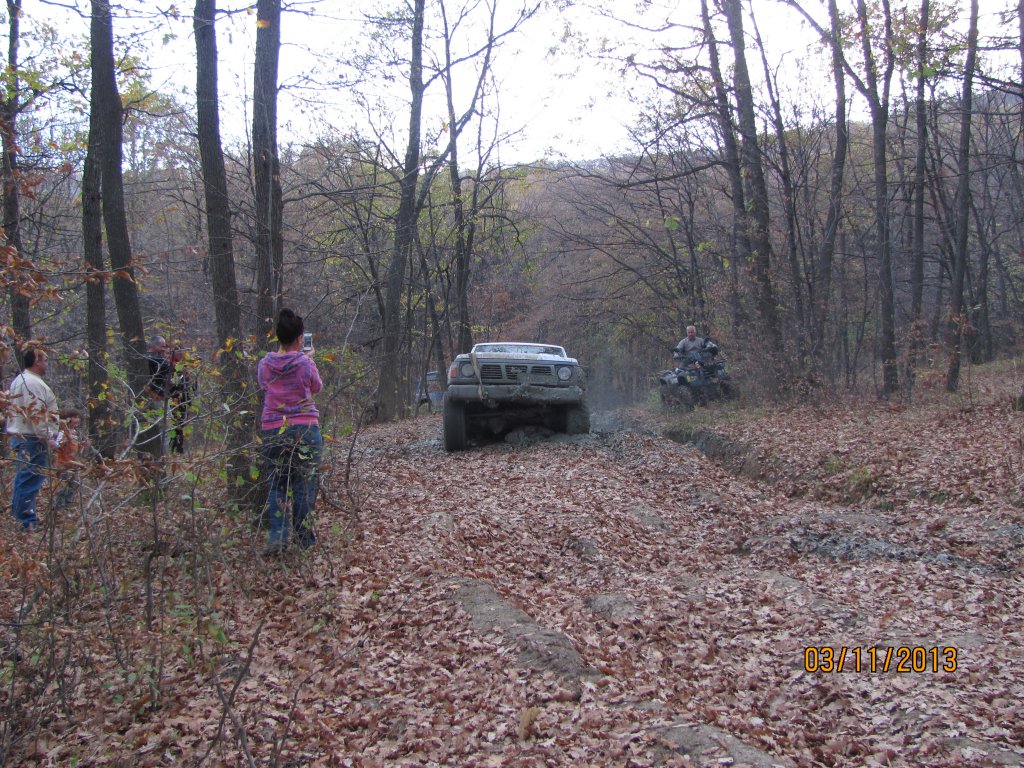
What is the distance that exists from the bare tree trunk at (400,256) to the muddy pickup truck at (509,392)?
4096 mm

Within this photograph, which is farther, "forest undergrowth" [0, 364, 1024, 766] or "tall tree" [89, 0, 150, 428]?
"tall tree" [89, 0, 150, 428]

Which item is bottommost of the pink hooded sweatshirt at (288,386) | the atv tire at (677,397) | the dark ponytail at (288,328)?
the atv tire at (677,397)

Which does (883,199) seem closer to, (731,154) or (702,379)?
(731,154)

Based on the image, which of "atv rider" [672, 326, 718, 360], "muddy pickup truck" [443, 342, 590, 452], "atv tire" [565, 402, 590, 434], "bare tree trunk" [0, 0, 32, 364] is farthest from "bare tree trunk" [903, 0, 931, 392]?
"bare tree trunk" [0, 0, 32, 364]

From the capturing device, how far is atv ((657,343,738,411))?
15.1 metres

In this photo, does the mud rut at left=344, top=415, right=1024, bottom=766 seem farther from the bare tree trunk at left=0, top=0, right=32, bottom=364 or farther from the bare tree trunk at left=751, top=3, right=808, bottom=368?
the bare tree trunk at left=751, top=3, right=808, bottom=368

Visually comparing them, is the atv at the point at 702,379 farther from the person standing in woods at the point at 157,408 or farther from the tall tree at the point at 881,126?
the person standing in woods at the point at 157,408

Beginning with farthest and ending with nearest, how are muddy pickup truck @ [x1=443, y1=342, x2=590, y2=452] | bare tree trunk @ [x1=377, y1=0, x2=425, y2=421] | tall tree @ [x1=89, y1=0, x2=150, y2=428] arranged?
bare tree trunk @ [x1=377, y1=0, x2=425, y2=421] → muddy pickup truck @ [x1=443, y1=342, x2=590, y2=452] → tall tree @ [x1=89, y1=0, x2=150, y2=428]

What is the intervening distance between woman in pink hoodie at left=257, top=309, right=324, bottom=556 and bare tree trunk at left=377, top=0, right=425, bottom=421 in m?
9.05

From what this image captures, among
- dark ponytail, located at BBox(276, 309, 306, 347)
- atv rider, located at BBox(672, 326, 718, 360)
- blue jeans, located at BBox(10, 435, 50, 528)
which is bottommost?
blue jeans, located at BBox(10, 435, 50, 528)

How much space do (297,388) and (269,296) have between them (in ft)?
5.98

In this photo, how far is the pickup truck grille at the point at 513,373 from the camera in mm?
10734
